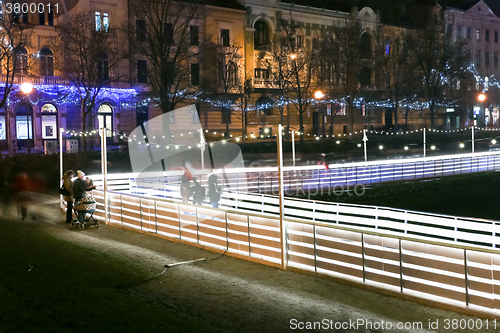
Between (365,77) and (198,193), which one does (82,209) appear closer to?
(198,193)

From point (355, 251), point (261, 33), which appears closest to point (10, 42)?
point (261, 33)

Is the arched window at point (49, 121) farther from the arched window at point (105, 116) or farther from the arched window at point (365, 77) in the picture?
the arched window at point (365, 77)

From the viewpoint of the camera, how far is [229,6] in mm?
50406

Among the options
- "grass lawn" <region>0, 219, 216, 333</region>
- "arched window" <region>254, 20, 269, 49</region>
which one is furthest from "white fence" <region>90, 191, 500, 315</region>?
"arched window" <region>254, 20, 269, 49</region>

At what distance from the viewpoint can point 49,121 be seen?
4188 cm

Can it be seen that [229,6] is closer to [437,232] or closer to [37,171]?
[37,171]

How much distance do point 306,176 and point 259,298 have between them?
17112 mm

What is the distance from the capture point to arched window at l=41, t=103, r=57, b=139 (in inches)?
1636

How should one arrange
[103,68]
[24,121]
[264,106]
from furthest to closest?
[264,106] < [24,121] < [103,68]

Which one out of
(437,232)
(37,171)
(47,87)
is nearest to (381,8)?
(47,87)

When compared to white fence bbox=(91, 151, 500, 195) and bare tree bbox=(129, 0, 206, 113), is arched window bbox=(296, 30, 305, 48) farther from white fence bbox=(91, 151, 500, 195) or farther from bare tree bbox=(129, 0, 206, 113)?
white fence bbox=(91, 151, 500, 195)

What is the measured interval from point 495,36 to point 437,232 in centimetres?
7526

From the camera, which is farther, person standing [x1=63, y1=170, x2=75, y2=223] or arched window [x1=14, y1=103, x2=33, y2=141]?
arched window [x1=14, y1=103, x2=33, y2=141]

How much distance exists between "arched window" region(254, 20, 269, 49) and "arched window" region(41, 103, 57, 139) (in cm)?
2221
